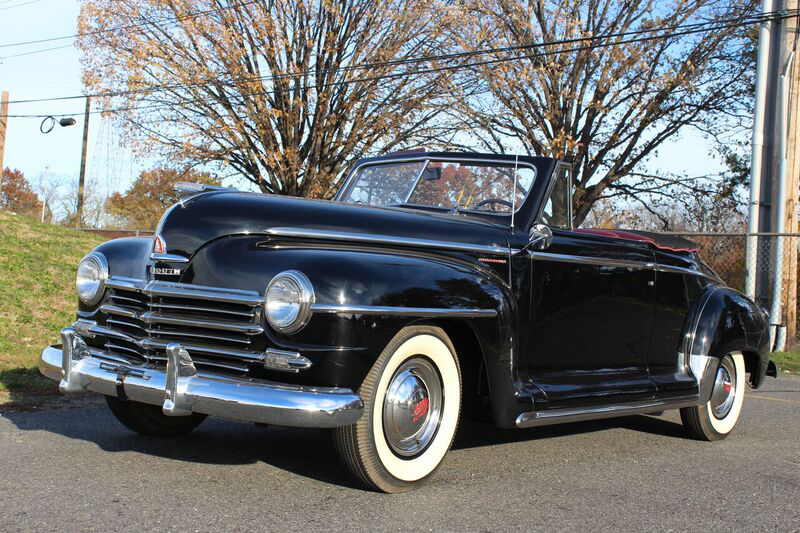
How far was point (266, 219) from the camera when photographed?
155 inches

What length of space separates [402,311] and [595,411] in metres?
1.63

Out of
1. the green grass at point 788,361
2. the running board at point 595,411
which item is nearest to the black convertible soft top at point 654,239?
the running board at point 595,411

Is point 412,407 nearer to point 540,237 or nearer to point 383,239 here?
point 383,239

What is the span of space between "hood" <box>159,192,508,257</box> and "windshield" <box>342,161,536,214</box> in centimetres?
92

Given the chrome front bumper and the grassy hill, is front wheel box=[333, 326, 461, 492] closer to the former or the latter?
the chrome front bumper

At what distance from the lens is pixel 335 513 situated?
346cm

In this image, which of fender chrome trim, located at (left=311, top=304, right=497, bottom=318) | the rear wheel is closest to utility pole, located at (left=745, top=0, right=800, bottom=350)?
fender chrome trim, located at (left=311, top=304, right=497, bottom=318)

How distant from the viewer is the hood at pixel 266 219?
3943 mm

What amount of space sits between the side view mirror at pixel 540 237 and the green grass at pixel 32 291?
12.9 feet

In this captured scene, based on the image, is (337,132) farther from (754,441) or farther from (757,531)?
(757,531)

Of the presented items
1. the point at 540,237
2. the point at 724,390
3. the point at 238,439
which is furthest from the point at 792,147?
the point at 238,439

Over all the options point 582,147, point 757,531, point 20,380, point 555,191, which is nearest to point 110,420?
point 20,380

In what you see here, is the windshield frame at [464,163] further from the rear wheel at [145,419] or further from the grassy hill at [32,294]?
the grassy hill at [32,294]

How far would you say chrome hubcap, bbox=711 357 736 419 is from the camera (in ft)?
19.4
